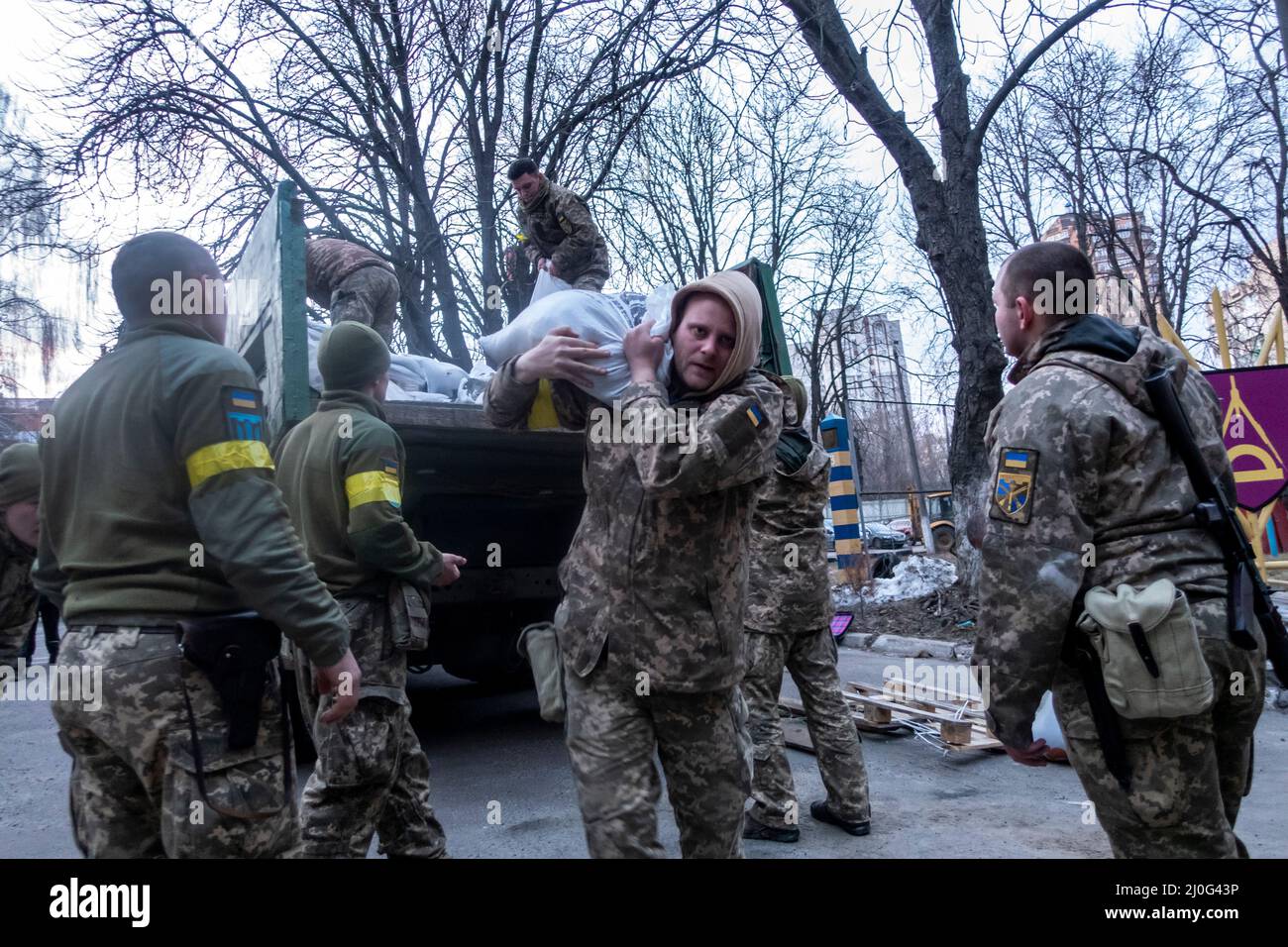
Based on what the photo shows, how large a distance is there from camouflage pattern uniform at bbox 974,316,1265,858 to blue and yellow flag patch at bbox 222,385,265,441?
173cm

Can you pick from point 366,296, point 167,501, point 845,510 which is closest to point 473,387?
point 366,296

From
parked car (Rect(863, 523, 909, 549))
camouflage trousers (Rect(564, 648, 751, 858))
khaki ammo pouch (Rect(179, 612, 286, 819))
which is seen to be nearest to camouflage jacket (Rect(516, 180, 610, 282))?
camouflage trousers (Rect(564, 648, 751, 858))

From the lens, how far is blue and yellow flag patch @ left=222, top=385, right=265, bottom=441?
2.02m

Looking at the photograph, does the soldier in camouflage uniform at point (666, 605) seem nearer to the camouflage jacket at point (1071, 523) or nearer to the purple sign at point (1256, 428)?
the camouflage jacket at point (1071, 523)

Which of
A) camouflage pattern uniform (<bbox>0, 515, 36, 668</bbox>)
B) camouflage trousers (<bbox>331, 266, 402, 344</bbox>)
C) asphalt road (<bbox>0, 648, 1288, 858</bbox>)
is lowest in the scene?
asphalt road (<bbox>0, 648, 1288, 858</bbox>)

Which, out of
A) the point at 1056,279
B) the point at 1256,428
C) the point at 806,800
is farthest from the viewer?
the point at 1256,428

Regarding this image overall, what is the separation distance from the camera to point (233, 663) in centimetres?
197

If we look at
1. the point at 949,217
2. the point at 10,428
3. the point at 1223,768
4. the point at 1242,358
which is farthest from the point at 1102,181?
the point at 10,428

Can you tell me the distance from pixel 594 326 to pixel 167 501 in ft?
3.58

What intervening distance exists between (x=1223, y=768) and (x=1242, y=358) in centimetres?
2332

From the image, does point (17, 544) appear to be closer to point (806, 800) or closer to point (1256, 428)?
point (806, 800)

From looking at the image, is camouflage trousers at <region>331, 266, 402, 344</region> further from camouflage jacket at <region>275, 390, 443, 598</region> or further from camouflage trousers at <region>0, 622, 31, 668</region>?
camouflage trousers at <region>0, 622, 31, 668</region>

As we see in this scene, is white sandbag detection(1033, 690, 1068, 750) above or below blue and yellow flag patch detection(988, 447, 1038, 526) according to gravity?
below
